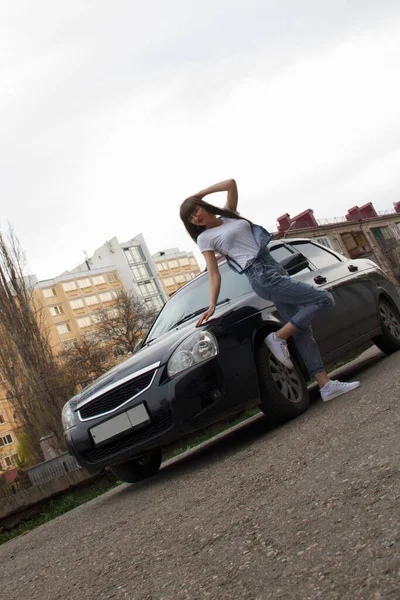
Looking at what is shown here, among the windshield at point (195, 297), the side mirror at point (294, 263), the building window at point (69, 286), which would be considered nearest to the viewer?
the side mirror at point (294, 263)

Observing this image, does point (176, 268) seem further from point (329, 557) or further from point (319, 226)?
point (329, 557)

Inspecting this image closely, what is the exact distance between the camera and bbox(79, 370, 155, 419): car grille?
4.93 m

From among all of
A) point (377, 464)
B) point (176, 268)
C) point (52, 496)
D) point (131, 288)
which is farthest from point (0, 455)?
point (377, 464)

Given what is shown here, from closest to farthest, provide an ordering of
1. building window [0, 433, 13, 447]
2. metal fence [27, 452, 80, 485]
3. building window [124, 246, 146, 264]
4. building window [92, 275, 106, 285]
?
metal fence [27, 452, 80, 485], building window [0, 433, 13, 447], building window [92, 275, 106, 285], building window [124, 246, 146, 264]

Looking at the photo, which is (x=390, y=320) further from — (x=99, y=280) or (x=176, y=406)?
(x=99, y=280)

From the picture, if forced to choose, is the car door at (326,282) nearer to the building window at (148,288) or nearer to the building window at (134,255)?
the building window at (148,288)

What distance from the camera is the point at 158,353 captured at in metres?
5.04

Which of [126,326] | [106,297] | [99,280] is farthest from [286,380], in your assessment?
[99,280]

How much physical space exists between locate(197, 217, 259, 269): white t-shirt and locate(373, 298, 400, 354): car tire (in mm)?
2264

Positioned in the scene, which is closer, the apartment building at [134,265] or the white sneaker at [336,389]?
the white sneaker at [336,389]

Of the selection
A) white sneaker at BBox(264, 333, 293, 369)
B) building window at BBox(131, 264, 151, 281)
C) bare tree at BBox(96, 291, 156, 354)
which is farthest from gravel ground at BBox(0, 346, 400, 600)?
building window at BBox(131, 264, 151, 281)

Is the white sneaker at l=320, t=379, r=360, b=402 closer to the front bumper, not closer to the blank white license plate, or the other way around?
the front bumper

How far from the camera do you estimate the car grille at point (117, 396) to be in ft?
16.2

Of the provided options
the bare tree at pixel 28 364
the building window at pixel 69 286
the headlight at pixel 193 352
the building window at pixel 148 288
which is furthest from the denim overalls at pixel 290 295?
the building window at pixel 148 288
